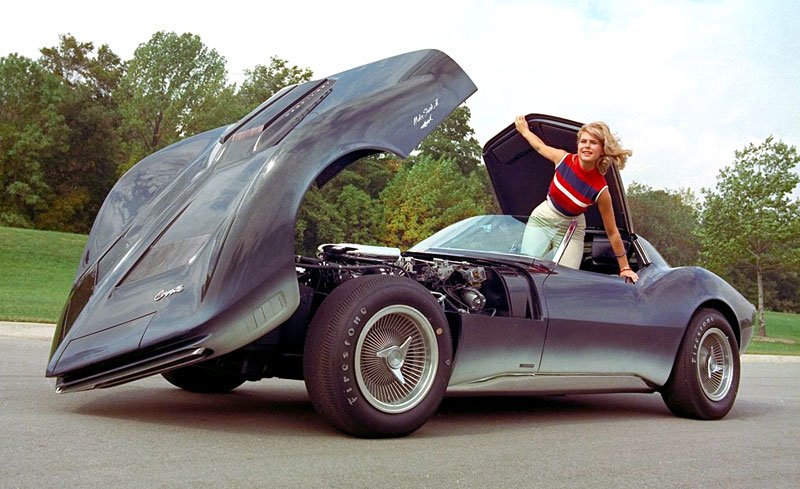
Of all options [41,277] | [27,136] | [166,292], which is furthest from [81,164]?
[166,292]

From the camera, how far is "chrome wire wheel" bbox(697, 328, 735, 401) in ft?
20.1

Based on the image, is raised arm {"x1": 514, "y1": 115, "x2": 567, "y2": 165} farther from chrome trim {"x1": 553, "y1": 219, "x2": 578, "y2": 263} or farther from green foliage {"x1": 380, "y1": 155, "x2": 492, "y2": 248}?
green foliage {"x1": 380, "y1": 155, "x2": 492, "y2": 248}

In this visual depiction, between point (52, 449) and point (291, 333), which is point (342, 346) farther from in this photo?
point (52, 449)

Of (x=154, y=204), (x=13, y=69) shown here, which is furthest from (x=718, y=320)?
(x=13, y=69)

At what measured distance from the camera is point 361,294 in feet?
13.8

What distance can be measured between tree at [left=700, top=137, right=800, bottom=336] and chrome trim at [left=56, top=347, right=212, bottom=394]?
3218cm

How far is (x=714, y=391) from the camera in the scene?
621cm

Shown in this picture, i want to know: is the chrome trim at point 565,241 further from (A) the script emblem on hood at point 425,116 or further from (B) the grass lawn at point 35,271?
(B) the grass lawn at point 35,271

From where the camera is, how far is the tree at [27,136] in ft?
174

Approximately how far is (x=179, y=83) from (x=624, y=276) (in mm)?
50675

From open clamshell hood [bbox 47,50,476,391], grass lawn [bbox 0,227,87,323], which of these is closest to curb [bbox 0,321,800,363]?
grass lawn [bbox 0,227,87,323]

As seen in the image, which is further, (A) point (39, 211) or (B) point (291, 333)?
(A) point (39, 211)

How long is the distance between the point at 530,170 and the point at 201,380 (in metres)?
2.93

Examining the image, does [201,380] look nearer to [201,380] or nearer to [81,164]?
[201,380]
